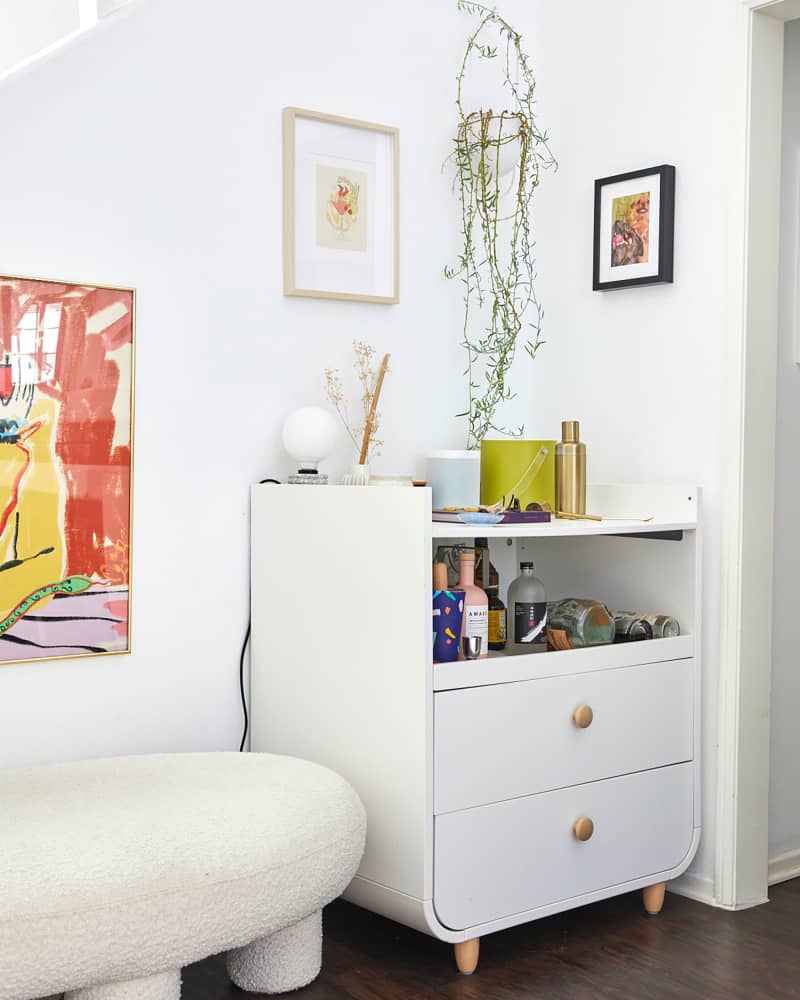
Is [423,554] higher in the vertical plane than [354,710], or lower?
higher

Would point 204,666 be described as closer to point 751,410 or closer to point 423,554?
point 423,554

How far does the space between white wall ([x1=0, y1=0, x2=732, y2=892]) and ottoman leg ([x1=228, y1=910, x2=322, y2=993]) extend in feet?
1.66

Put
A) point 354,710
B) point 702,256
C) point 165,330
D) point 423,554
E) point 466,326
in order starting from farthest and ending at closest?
1. point 466,326
2. point 702,256
3. point 165,330
4. point 354,710
5. point 423,554

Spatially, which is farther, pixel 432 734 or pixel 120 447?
pixel 120 447

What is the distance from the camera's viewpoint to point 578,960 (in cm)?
216

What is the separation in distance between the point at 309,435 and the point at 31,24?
5.63 ft

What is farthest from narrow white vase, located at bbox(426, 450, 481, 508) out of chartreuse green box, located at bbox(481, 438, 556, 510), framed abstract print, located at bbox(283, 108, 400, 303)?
framed abstract print, located at bbox(283, 108, 400, 303)

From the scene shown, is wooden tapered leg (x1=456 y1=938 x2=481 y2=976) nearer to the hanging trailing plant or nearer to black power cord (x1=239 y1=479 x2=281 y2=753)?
black power cord (x1=239 y1=479 x2=281 y2=753)

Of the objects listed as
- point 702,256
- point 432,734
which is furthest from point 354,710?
point 702,256

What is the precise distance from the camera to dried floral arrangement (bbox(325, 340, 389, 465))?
2555 mm

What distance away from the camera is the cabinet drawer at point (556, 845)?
205 centimetres

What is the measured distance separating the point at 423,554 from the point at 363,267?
0.87 meters

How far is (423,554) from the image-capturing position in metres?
2.02

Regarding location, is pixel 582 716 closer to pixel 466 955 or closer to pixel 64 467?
pixel 466 955
